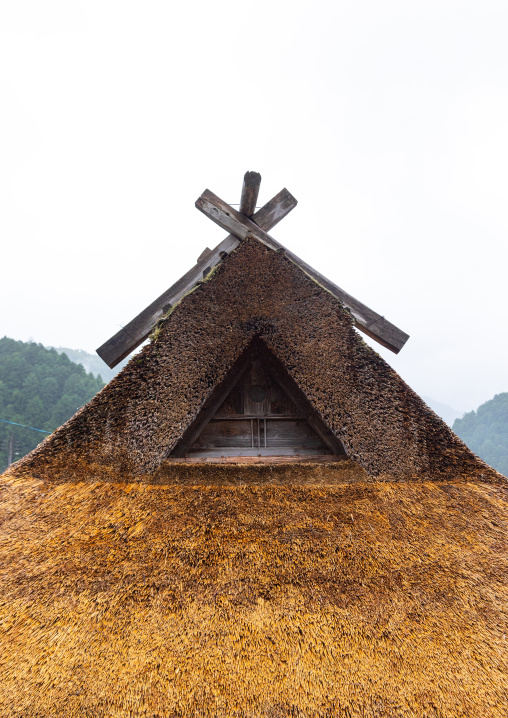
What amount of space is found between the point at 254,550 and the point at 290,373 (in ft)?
3.59

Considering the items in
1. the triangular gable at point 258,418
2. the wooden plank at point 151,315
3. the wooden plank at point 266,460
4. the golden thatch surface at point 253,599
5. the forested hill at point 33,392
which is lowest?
the golden thatch surface at point 253,599

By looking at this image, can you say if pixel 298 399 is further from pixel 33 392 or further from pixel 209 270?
pixel 33 392

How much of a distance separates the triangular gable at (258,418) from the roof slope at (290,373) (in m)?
0.33

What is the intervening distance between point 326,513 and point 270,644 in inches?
27.4

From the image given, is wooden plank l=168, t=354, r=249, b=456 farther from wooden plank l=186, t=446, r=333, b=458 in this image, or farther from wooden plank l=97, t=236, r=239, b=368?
wooden plank l=97, t=236, r=239, b=368

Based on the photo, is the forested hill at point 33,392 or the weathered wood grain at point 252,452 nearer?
the weathered wood grain at point 252,452

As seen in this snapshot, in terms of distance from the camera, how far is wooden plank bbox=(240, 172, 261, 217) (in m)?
2.84

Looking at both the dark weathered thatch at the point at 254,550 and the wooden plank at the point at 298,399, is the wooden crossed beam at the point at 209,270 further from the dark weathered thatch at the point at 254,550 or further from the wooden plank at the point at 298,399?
the wooden plank at the point at 298,399

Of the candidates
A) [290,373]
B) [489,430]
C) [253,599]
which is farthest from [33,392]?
[489,430]

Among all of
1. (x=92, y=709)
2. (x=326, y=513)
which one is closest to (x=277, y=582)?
(x=326, y=513)

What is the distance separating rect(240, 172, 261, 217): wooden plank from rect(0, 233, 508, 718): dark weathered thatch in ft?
1.83

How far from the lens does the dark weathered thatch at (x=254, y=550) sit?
58.3 inches

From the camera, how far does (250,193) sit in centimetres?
290

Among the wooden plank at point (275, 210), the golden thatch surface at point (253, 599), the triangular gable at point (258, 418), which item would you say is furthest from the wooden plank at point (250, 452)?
the wooden plank at point (275, 210)
